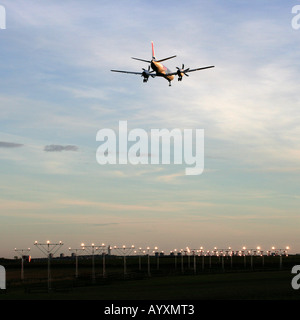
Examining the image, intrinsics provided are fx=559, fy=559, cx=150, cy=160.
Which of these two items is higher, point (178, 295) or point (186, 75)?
point (186, 75)

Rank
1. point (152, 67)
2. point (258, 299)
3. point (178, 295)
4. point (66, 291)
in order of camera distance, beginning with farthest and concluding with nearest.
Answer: point (152, 67) → point (66, 291) → point (178, 295) → point (258, 299)

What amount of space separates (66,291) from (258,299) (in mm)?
38987

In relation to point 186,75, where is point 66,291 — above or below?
below

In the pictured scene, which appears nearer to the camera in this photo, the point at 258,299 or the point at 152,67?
the point at 258,299

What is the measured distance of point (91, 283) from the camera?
376 feet
